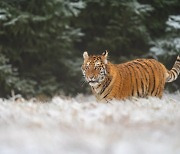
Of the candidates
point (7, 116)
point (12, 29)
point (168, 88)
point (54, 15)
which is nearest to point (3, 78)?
point (12, 29)

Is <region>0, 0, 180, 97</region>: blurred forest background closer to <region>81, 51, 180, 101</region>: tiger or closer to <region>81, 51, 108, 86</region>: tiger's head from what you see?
<region>81, 51, 180, 101</region>: tiger

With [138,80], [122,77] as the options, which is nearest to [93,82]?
[122,77]

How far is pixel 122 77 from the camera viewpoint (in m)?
8.11

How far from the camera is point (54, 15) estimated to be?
1420cm

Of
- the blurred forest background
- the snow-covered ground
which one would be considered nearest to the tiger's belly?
the snow-covered ground

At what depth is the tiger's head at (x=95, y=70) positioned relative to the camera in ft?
25.8

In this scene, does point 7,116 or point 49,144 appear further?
point 7,116

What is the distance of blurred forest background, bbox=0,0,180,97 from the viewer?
45.4 feet

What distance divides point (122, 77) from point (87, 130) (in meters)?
4.13

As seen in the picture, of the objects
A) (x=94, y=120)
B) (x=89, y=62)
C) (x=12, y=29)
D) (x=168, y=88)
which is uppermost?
(x=94, y=120)

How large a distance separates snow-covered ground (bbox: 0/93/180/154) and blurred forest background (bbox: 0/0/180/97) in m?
8.50

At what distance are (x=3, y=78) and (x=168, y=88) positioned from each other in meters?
4.54

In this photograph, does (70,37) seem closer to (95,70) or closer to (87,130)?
(95,70)

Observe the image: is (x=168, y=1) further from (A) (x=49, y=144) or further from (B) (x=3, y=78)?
(A) (x=49, y=144)
